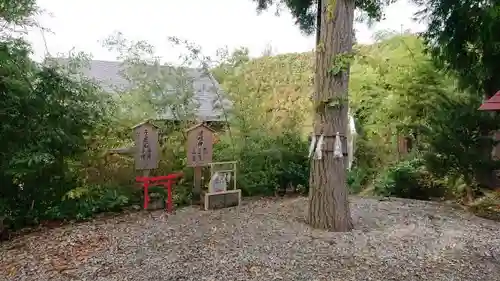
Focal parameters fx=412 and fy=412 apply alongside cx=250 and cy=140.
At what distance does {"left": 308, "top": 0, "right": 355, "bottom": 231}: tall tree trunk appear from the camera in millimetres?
3611

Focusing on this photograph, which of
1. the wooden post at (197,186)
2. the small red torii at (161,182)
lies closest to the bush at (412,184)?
the wooden post at (197,186)

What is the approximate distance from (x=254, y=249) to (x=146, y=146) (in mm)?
1937

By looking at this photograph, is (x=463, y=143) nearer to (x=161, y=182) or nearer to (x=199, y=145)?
(x=199, y=145)

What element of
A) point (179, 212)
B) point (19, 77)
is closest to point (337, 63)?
point (179, 212)

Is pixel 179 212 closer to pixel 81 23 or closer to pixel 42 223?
pixel 42 223

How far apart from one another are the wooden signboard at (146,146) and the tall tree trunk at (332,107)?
1.83 meters

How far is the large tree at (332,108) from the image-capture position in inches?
142

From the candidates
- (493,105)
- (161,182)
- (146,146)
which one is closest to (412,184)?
(493,105)

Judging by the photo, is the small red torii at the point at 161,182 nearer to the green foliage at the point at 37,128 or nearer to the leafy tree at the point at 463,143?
the green foliage at the point at 37,128

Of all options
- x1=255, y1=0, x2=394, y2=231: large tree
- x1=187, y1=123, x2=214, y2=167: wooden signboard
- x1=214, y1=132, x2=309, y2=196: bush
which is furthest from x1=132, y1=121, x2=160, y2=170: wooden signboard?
x1=255, y1=0, x2=394, y2=231: large tree

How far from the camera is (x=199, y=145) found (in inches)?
187

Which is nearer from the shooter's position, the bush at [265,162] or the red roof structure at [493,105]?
the red roof structure at [493,105]

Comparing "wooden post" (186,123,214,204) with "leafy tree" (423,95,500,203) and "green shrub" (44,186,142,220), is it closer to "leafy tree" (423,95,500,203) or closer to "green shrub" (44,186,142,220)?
"green shrub" (44,186,142,220)

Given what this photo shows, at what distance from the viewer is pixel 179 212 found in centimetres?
445
